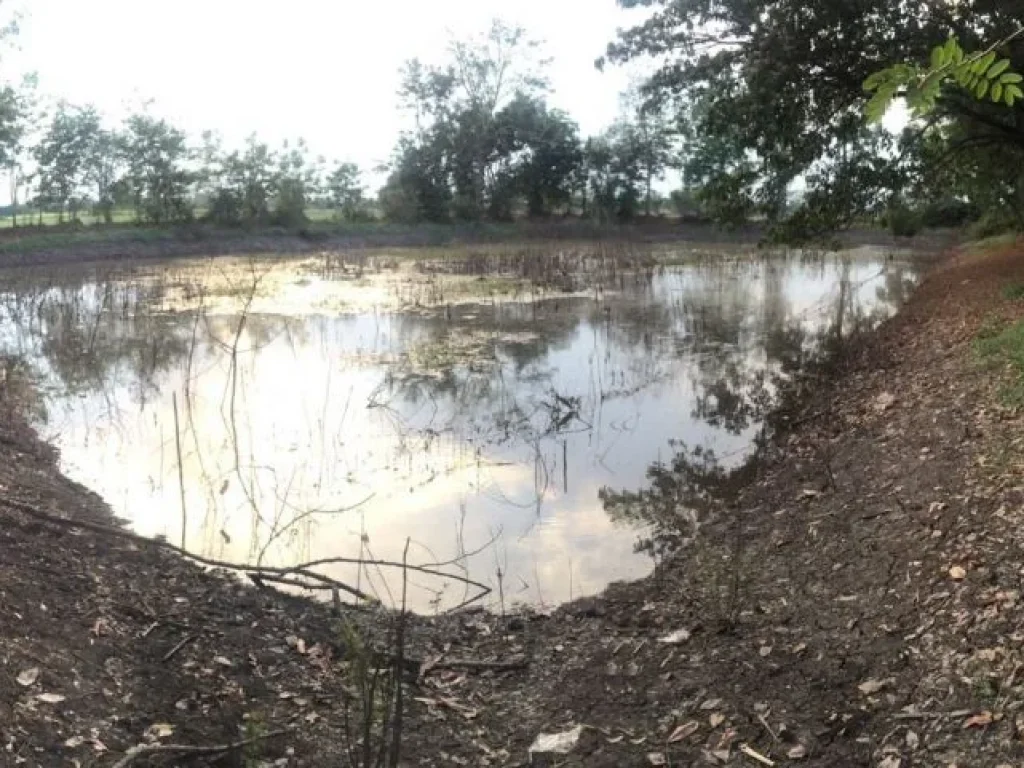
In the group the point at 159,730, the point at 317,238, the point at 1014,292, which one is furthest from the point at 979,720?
the point at 317,238

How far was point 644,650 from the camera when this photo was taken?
5.31m

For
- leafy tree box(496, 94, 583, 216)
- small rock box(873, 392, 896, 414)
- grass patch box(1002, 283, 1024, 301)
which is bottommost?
small rock box(873, 392, 896, 414)

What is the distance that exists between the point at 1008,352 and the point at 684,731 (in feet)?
22.1

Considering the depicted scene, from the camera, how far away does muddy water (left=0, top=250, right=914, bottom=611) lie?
7.58 m

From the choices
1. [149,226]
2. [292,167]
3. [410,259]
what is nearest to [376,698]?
[410,259]

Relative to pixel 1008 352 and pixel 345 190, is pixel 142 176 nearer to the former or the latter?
pixel 345 190

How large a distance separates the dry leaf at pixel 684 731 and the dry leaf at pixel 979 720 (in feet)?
3.84

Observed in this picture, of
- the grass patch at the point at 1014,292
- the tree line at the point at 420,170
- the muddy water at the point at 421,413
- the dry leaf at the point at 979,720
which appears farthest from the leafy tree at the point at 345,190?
the dry leaf at the point at 979,720

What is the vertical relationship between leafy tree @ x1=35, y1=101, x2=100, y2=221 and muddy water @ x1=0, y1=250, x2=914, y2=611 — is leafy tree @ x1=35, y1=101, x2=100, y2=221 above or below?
above

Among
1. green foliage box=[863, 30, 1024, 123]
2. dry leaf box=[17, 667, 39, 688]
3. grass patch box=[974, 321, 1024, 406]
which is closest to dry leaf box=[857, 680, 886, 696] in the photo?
green foliage box=[863, 30, 1024, 123]

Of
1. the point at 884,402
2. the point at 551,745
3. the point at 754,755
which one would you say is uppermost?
the point at 884,402

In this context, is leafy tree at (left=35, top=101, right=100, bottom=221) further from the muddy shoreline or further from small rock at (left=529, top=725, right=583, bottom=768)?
small rock at (left=529, top=725, right=583, bottom=768)

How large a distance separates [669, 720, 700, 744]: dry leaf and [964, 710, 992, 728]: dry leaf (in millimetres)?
1171

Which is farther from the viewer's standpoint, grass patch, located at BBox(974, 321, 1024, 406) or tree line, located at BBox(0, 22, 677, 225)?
tree line, located at BBox(0, 22, 677, 225)
